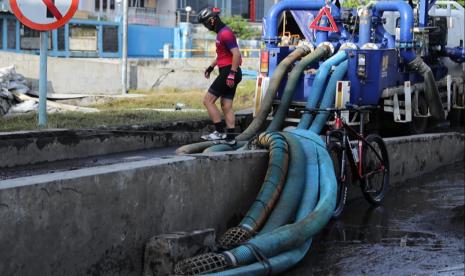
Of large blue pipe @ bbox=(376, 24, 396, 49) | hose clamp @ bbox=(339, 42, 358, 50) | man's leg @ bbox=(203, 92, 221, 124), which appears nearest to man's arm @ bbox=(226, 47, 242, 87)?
man's leg @ bbox=(203, 92, 221, 124)

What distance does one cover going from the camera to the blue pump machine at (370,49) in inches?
425

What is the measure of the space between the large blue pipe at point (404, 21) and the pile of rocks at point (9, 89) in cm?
829

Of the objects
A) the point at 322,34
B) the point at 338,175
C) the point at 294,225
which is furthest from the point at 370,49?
the point at 294,225

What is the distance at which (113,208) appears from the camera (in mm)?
5082

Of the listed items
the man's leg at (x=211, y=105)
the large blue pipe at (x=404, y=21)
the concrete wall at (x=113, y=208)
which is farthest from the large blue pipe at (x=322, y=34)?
the concrete wall at (x=113, y=208)

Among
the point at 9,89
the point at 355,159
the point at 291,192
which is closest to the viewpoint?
the point at 291,192

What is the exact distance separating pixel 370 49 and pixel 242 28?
3833 cm

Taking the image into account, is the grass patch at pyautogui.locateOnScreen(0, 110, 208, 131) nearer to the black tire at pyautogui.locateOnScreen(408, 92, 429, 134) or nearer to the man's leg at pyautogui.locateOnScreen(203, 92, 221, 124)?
the man's leg at pyautogui.locateOnScreen(203, 92, 221, 124)

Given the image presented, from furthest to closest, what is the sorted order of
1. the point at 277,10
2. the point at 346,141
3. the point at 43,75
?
1. the point at 277,10
2. the point at 43,75
3. the point at 346,141

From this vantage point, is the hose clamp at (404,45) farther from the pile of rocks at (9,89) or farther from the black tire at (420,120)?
the pile of rocks at (9,89)

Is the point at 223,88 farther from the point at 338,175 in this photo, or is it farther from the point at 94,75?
the point at 94,75

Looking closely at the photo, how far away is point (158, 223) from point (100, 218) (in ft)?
2.27

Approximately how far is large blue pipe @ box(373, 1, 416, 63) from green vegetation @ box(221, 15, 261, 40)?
36.5 m

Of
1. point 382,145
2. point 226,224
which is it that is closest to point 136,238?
point 226,224
